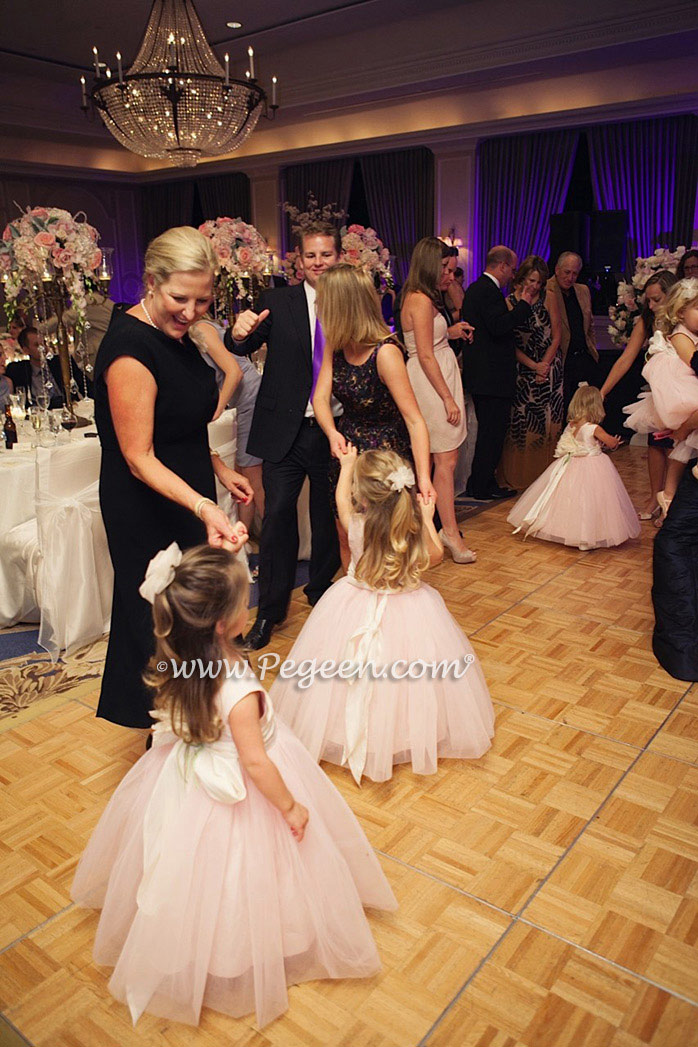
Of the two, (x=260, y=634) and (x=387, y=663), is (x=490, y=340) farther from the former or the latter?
(x=387, y=663)

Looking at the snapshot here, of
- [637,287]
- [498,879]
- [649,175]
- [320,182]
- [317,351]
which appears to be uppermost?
[320,182]

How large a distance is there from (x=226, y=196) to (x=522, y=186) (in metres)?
4.88

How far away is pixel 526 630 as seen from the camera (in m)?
3.41

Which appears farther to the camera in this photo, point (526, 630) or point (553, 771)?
point (526, 630)

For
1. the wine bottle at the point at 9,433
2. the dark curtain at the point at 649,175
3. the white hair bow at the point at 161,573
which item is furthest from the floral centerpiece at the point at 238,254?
the dark curtain at the point at 649,175

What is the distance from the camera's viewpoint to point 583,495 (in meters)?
4.43

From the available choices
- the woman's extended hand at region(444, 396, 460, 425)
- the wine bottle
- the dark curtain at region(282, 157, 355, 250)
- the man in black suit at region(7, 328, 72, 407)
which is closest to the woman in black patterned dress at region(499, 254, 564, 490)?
the woman's extended hand at region(444, 396, 460, 425)

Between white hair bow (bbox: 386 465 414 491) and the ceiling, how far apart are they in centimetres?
546

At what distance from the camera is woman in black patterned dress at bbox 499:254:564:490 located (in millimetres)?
5496

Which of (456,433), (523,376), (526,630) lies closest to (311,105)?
(523,376)

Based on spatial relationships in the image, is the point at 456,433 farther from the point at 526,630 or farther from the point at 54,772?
the point at 54,772

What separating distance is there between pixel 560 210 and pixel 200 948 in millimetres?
8915

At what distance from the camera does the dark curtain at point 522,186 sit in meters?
8.65

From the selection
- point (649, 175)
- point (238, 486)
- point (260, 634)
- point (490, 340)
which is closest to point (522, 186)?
point (649, 175)
